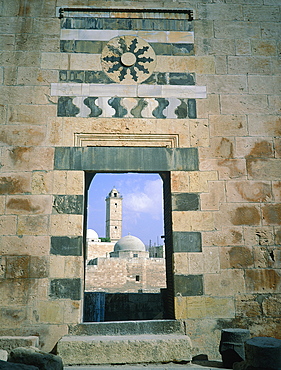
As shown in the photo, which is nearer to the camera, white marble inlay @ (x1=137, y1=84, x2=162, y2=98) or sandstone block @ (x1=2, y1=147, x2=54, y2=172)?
sandstone block @ (x1=2, y1=147, x2=54, y2=172)

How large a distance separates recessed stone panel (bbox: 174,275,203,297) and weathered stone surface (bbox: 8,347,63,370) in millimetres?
1740

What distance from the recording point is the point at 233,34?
17.4 ft

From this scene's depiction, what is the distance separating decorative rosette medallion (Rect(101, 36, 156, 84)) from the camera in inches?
201

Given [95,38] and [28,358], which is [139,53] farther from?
[28,358]

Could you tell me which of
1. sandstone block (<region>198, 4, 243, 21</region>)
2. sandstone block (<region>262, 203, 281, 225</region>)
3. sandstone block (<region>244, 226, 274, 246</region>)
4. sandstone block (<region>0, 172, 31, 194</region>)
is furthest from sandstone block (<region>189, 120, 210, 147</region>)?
sandstone block (<region>0, 172, 31, 194</region>)

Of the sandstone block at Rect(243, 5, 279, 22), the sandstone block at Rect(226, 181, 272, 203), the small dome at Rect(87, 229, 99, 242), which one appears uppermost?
the small dome at Rect(87, 229, 99, 242)

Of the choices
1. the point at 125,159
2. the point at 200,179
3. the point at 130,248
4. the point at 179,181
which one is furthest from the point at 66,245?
the point at 130,248

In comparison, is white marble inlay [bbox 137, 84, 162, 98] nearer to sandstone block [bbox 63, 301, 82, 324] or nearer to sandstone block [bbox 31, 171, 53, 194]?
sandstone block [bbox 31, 171, 53, 194]

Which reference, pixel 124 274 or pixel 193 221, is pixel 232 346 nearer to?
pixel 193 221

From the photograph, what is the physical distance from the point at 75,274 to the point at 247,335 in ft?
7.20

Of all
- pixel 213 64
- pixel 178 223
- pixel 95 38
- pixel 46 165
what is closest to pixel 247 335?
pixel 178 223

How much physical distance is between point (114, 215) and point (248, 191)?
172 feet

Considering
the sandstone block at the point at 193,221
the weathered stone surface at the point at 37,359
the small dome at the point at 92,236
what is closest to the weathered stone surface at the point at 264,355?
the sandstone block at the point at 193,221

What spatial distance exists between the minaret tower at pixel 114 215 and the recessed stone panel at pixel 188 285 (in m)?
52.0
